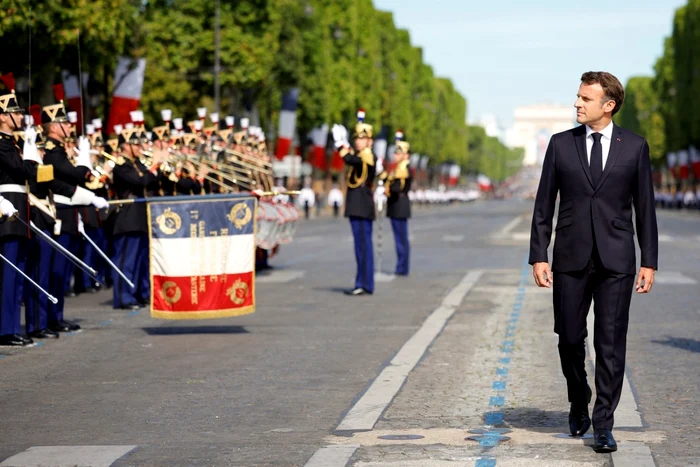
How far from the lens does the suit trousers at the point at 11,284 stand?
13570 millimetres

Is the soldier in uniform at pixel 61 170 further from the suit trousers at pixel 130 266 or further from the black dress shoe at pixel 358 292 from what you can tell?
the black dress shoe at pixel 358 292

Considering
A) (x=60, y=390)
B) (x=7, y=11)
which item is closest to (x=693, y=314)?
(x=60, y=390)

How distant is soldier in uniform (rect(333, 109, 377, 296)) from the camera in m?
19.5

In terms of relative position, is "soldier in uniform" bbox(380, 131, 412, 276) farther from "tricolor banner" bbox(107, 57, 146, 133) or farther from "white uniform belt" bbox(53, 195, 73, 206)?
"tricolor banner" bbox(107, 57, 146, 133)

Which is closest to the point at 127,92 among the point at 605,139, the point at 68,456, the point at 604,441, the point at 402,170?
the point at 402,170

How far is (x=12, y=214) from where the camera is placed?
42.2 feet

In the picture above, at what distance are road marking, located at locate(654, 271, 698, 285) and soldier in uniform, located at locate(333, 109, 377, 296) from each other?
4.66 metres

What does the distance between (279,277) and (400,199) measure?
2112 millimetres

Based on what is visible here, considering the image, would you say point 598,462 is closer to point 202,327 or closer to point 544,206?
point 544,206

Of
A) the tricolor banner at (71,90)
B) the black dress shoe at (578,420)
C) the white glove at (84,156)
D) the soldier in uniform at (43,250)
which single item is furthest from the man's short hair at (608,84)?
the tricolor banner at (71,90)

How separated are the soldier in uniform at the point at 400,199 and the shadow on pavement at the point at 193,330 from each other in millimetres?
8102

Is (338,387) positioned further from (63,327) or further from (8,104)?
(63,327)

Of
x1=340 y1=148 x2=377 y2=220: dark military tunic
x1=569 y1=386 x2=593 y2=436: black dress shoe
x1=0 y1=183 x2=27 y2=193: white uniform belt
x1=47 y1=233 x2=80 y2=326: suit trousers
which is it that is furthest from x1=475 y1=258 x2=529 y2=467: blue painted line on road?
x1=0 y1=183 x2=27 y2=193: white uniform belt

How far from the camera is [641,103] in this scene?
499 ft
